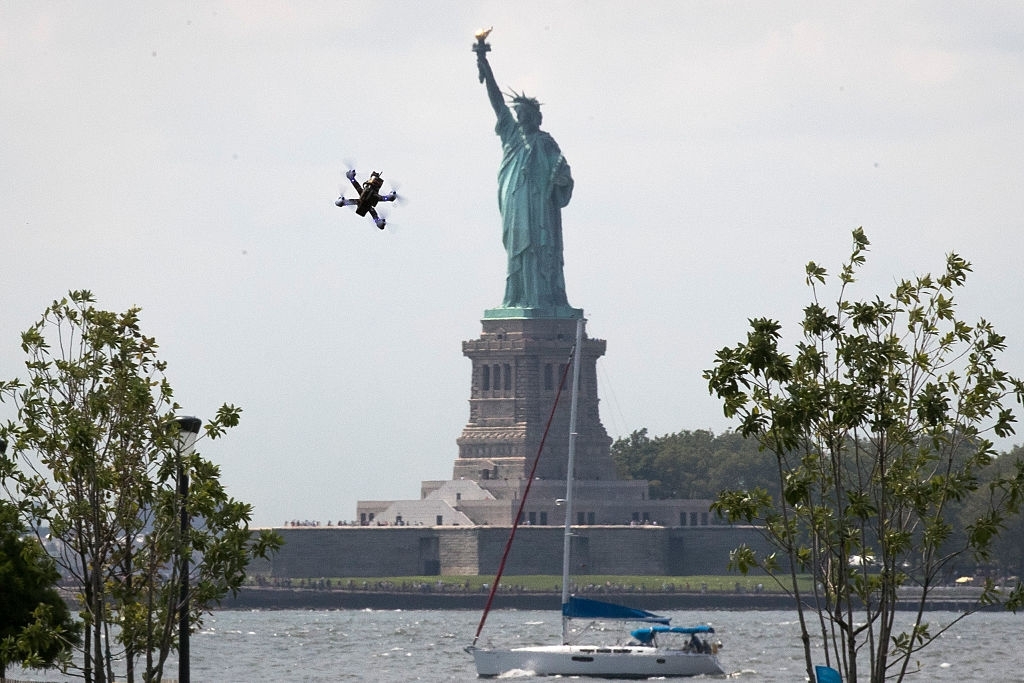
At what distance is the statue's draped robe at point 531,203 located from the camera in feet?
488

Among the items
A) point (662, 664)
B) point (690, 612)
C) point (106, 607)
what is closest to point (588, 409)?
point (690, 612)

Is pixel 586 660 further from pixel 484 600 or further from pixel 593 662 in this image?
pixel 484 600

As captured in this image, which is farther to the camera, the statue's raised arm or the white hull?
the statue's raised arm

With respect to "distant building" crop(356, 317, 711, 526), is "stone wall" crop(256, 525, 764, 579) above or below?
below

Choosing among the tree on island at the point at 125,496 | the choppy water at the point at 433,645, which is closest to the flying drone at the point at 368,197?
the tree on island at the point at 125,496

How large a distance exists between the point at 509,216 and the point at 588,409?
1521cm

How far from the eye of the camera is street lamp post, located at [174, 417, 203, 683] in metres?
27.5

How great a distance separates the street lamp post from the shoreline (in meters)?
115

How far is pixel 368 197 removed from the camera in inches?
1147

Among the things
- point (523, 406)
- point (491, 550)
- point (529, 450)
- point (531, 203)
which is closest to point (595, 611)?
point (491, 550)

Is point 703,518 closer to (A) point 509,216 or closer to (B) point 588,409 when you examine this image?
(B) point 588,409

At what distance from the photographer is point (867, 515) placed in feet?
77.8

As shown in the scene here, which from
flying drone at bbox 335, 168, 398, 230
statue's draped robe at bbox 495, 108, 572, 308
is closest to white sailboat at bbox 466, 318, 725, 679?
flying drone at bbox 335, 168, 398, 230

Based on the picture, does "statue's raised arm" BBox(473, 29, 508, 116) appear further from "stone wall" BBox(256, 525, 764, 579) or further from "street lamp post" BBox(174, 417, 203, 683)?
"street lamp post" BBox(174, 417, 203, 683)
